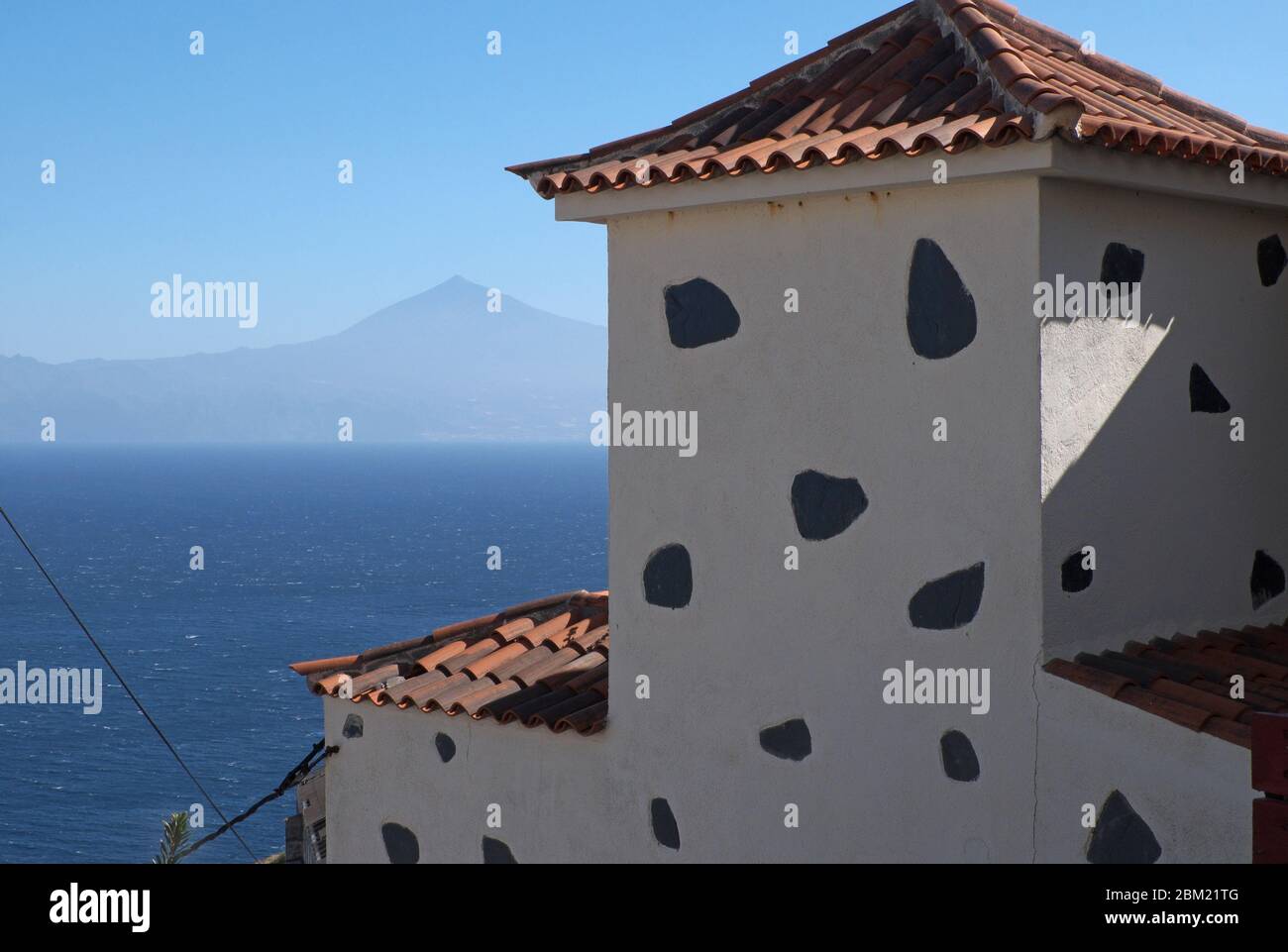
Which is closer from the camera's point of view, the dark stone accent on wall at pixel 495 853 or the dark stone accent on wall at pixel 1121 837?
the dark stone accent on wall at pixel 1121 837

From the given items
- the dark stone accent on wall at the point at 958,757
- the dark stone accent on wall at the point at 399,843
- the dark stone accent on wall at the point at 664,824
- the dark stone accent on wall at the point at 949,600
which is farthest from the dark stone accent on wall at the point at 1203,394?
the dark stone accent on wall at the point at 399,843

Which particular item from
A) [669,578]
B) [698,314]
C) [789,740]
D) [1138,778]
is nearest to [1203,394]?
[1138,778]

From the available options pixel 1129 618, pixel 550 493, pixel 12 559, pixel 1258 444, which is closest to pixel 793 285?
pixel 1129 618

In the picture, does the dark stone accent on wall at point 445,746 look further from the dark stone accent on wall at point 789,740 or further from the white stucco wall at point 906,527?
the dark stone accent on wall at point 789,740

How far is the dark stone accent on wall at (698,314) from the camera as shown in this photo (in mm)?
7590

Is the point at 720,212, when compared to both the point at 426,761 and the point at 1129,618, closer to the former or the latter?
the point at 1129,618

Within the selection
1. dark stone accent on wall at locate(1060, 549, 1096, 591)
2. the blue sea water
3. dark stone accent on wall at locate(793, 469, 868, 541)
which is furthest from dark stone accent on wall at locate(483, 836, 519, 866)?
the blue sea water

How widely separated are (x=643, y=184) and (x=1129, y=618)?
3.23m

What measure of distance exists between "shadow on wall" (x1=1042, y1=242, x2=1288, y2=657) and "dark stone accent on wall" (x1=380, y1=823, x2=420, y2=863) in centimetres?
424

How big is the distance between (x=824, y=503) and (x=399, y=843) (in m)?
3.67

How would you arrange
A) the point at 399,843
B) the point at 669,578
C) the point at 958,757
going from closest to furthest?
1. the point at 958,757
2. the point at 669,578
3. the point at 399,843

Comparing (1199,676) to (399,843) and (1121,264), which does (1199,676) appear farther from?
(399,843)

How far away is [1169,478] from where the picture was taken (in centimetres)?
744

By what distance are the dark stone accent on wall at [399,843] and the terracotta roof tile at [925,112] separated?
3965 millimetres
